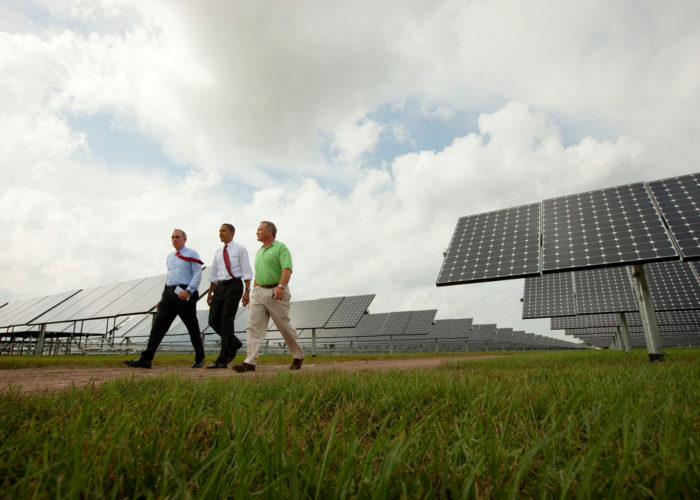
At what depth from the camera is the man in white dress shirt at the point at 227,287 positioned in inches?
265

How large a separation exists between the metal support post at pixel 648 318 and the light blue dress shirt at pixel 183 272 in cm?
795

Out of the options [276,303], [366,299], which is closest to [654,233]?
[276,303]

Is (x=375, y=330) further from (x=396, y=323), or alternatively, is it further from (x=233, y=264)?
(x=233, y=264)

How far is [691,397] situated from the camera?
6.97 feet

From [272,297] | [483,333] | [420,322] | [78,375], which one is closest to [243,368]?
[272,297]

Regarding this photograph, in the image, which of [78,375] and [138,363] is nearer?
[78,375]

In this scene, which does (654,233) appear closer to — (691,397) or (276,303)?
(691,397)

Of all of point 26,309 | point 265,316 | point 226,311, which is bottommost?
point 265,316

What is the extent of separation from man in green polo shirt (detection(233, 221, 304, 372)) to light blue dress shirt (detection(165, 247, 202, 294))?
147cm

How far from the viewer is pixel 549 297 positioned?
19.3 m

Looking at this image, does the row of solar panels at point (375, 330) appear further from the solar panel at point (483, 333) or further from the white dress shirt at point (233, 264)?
the white dress shirt at point (233, 264)

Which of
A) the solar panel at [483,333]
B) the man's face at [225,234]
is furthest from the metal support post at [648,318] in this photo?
the solar panel at [483,333]

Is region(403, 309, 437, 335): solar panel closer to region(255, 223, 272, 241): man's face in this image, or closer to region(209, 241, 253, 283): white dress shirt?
region(209, 241, 253, 283): white dress shirt

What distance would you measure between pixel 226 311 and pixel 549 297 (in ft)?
57.9
